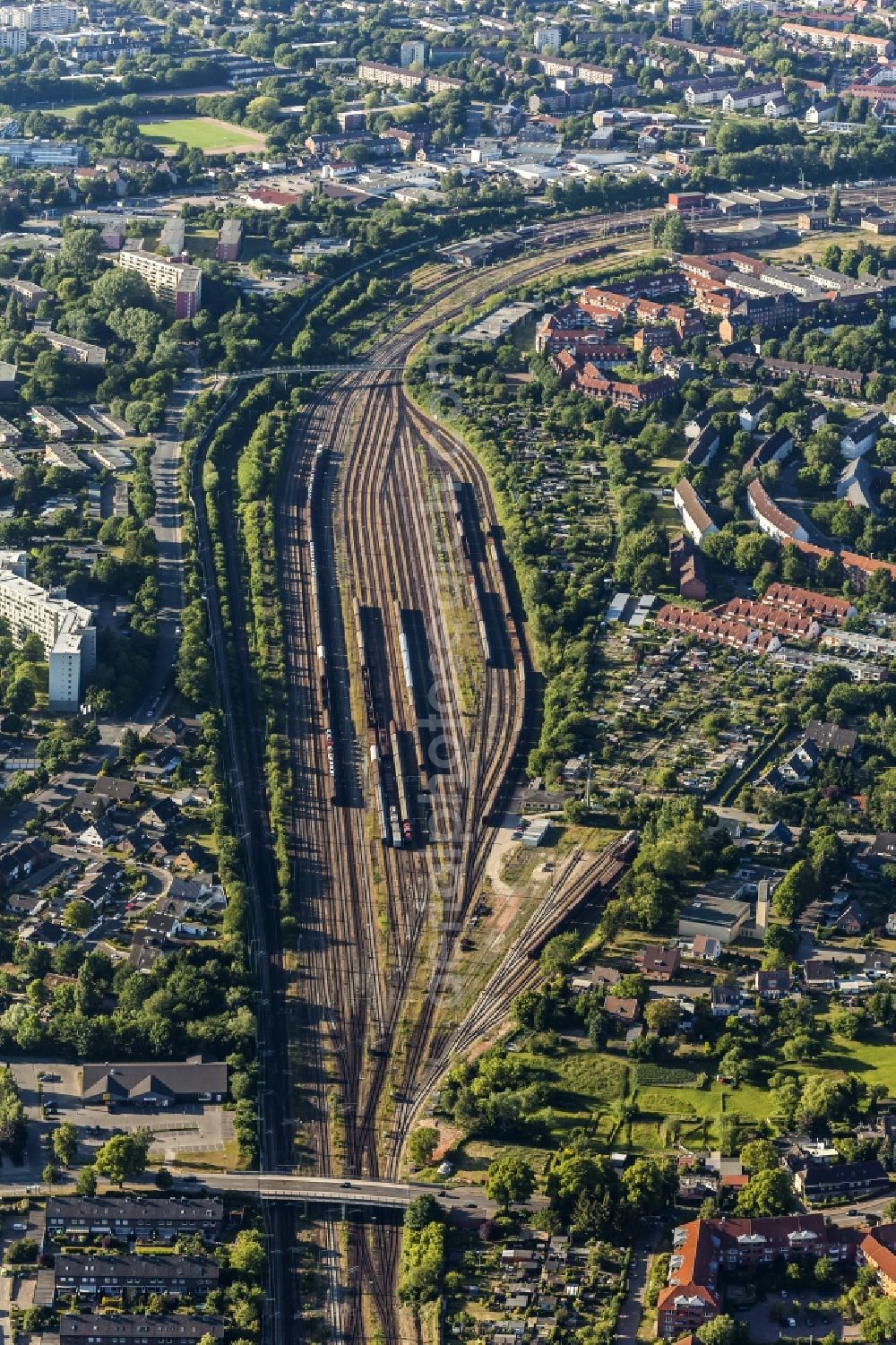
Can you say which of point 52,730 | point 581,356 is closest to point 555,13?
point 581,356

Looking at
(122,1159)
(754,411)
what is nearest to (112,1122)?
(122,1159)

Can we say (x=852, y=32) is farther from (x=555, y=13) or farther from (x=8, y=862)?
(x=8, y=862)

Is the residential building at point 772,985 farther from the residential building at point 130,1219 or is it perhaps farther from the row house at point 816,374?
the row house at point 816,374

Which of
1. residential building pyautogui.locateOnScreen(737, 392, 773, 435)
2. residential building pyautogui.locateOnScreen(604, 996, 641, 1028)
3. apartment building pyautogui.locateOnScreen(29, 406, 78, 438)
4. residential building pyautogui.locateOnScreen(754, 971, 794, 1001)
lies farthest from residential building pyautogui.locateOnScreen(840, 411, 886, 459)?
residential building pyautogui.locateOnScreen(604, 996, 641, 1028)

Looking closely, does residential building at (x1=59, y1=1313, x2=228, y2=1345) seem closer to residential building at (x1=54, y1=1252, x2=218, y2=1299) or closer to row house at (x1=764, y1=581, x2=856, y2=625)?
residential building at (x1=54, y1=1252, x2=218, y2=1299)

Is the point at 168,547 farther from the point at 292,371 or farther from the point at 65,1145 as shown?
the point at 65,1145

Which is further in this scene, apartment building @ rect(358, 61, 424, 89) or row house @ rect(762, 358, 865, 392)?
apartment building @ rect(358, 61, 424, 89)
